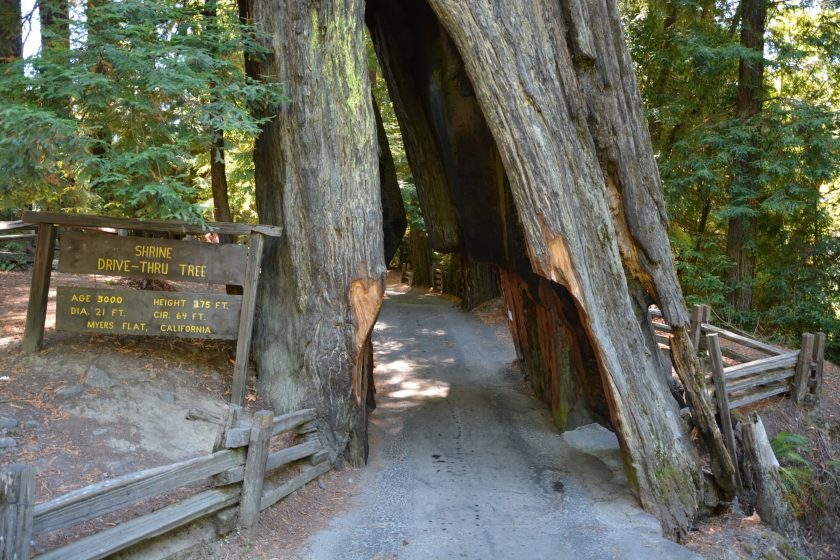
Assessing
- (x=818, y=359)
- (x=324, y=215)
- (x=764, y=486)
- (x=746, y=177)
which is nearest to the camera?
(x=324, y=215)

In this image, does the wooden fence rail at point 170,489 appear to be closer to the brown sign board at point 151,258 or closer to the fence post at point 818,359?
the brown sign board at point 151,258

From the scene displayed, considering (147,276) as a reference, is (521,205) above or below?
above

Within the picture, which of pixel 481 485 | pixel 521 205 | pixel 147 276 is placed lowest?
pixel 481 485

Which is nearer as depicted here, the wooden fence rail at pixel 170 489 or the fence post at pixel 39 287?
the wooden fence rail at pixel 170 489

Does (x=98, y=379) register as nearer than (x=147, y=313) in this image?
Yes

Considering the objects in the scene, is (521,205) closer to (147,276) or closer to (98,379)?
(147,276)

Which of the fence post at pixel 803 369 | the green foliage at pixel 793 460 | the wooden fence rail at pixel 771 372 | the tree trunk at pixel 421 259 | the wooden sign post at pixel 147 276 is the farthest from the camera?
the tree trunk at pixel 421 259

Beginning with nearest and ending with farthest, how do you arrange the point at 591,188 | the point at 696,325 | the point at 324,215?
the point at 324,215, the point at 591,188, the point at 696,325

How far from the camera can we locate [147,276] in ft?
23.7

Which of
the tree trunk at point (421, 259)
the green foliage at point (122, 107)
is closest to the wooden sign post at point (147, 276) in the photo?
the green foliage at point (122, 107)

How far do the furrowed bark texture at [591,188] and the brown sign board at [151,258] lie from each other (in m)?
3.43

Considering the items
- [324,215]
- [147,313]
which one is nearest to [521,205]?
[324,215]

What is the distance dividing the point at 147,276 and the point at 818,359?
10.8m

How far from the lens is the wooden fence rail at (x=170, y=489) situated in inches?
145
